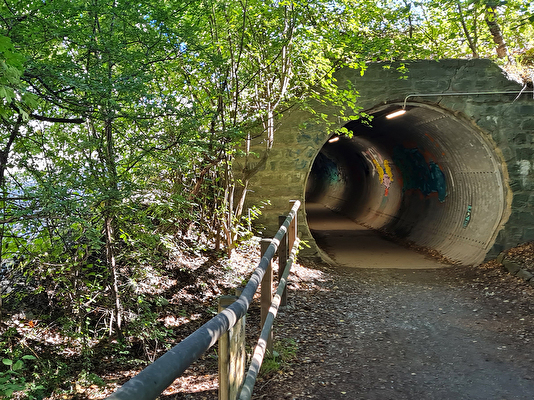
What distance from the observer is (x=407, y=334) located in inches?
200

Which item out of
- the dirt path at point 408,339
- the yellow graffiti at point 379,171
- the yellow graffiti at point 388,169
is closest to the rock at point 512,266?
the dirt path at point 408,339

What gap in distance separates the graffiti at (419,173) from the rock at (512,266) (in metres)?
3.29

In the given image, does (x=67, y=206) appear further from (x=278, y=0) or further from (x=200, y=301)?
(x=278, y=0)

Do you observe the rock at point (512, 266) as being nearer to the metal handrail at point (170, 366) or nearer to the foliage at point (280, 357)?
the foliage at point (280, 357)

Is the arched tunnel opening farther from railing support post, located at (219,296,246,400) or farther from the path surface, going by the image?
railing support post, located at (219,296,246,400)

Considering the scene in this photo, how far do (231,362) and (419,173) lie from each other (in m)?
11.5

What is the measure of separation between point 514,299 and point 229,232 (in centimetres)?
433

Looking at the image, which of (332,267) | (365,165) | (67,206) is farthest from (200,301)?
(365,165)

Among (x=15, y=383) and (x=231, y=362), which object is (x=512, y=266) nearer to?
(x=231, y=362)

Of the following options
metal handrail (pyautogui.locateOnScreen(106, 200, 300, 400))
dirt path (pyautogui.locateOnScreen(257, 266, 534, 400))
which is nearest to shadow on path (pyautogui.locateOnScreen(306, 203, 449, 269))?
dirt path (pyautogui.locateOnScreen(257, 266, 534, 400))

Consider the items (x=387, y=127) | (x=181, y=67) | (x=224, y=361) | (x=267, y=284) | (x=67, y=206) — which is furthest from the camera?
(x=387, y=127)

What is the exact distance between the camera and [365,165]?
59.4 ft

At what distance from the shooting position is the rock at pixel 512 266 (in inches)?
300

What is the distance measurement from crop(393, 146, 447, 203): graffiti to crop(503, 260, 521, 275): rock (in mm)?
3289
